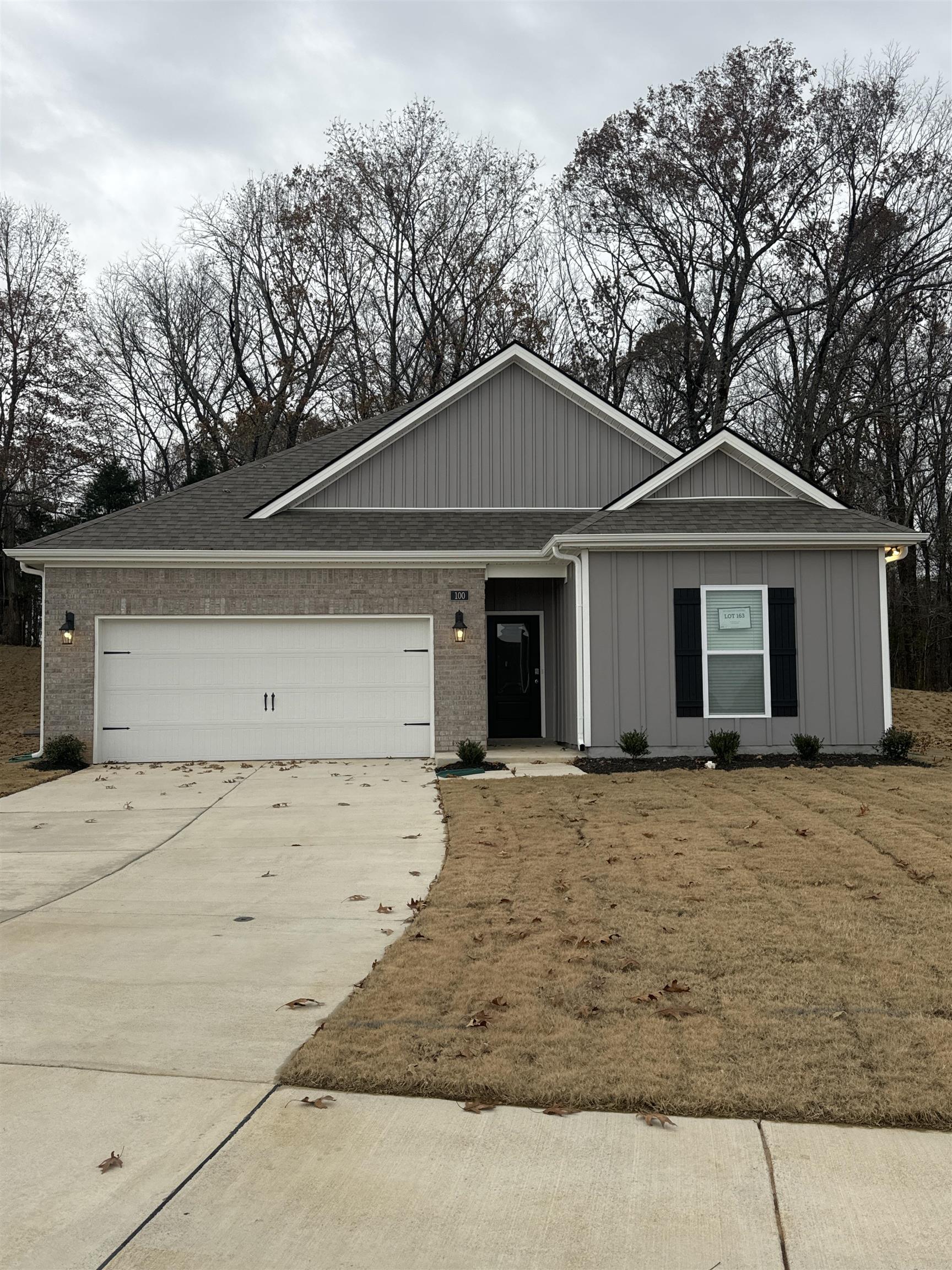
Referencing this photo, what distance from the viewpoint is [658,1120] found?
320 cm

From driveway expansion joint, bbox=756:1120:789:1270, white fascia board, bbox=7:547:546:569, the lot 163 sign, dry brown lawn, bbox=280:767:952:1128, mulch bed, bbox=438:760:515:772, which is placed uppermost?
white fascia board, bbox=7:547:546:569

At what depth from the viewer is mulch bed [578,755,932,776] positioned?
480 inches

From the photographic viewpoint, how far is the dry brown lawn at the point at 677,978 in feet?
11.3

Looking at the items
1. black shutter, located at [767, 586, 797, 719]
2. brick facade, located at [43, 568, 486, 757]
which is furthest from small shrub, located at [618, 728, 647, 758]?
brick facade, located at [43, 568, 486, 757]

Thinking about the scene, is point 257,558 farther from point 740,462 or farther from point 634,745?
A: point 740,462

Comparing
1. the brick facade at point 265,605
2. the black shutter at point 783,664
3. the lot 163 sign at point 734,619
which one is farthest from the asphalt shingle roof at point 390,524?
the black shutter at point 783,664

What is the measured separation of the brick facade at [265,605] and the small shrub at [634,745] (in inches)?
88.6

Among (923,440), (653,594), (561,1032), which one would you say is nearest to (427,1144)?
(561,1032)

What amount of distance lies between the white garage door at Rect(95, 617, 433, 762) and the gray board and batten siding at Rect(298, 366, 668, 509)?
262 centimetres

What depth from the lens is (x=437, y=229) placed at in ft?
93.8

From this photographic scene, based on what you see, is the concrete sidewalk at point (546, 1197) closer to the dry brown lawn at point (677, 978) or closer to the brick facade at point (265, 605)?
the dry brown lawn at point (677, 978)

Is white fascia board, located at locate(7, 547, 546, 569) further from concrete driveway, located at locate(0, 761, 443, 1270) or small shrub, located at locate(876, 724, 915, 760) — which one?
small shrub, located at locate(876, 724, 915, 760)

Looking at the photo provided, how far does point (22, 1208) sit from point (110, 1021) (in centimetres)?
147

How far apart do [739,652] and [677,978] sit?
359 inches
